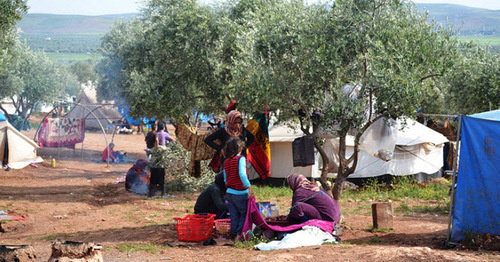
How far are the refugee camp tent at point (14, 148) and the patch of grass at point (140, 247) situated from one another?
11.8 meters

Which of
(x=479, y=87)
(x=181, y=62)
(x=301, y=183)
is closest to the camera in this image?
(x=301, y=183)

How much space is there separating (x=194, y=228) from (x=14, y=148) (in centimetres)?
1259

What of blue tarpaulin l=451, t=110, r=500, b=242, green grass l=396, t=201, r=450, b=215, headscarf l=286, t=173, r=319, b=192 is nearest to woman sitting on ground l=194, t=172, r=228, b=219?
headscarf l=286, t=173, r=319, b=192

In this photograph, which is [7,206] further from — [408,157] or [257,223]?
[408,157]

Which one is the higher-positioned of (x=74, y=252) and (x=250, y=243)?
(x=74, y=252)

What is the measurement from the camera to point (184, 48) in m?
13.3

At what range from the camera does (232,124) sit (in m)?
8.89

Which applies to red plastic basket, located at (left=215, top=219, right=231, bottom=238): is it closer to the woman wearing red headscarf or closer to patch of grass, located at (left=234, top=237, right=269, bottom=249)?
patch of grass, located at (left=234, top=237, right=269, bottom=249)

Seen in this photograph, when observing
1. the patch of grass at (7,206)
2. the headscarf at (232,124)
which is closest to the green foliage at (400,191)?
the headscarf at (232,124)

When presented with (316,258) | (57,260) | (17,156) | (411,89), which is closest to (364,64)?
(411,89)

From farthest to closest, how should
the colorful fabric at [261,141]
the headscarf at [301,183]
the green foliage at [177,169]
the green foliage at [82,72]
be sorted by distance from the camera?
the green foliage at [82,72], the green foliage at [177,169], the colorful fabric at [261,141], the headscarf at [301,183]

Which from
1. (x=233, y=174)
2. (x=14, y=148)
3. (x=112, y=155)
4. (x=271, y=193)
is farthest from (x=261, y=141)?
(x=112, y=155)

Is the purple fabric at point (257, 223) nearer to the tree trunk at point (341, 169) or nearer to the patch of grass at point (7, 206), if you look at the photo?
the tree trunk at point (341, 169)

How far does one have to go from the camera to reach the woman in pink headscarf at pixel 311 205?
7.96 meters
